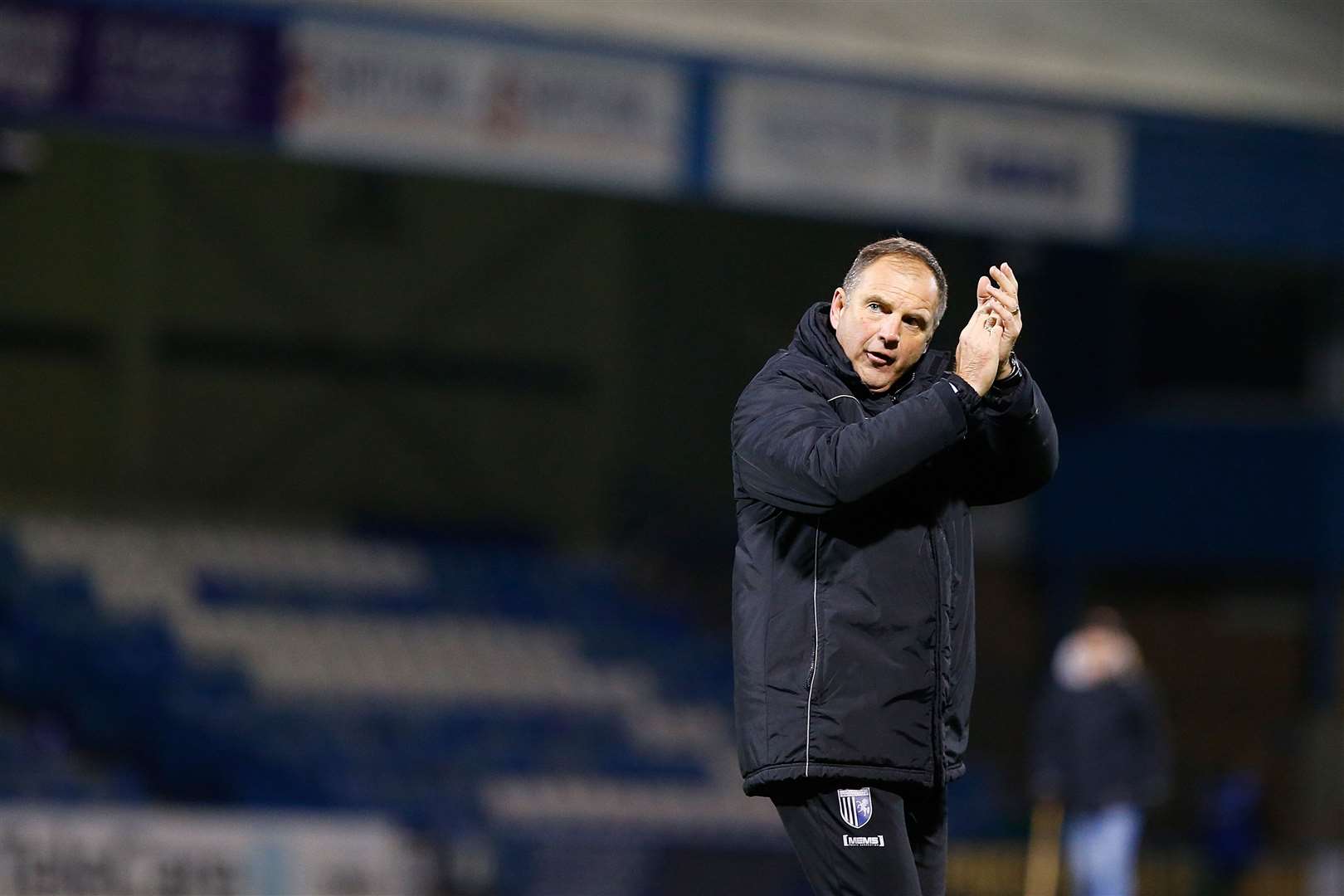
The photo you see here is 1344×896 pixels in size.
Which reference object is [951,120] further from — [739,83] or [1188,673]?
[1188,673]

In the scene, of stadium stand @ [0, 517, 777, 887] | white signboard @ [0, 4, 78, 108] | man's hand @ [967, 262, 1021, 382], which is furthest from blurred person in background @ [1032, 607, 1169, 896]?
man's hand @ [967, 262, 1021, 382]

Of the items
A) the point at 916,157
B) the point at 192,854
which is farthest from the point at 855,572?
the point at 916,157

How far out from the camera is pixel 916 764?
448 cm

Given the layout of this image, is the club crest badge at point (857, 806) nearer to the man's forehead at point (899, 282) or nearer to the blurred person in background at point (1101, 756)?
the man's forehead at point (899, 282)

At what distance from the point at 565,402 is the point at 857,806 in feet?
59.8

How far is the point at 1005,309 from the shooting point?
4508 mm

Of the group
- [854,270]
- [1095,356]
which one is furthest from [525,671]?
[854,270]

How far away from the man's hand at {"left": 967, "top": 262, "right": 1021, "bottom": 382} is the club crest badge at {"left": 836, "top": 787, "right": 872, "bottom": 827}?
90cm

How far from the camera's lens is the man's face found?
4.58 m

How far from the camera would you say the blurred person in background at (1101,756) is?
12.5 metres

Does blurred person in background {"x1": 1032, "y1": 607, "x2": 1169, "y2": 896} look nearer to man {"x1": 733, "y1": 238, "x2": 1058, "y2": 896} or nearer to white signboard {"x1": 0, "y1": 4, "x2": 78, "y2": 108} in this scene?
white signboard {"x1": 0, "y1": 4, "x2": 78, "y2": 108}

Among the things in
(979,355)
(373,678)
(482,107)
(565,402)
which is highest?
(482,107)

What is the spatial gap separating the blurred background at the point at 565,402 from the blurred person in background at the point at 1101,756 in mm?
2380

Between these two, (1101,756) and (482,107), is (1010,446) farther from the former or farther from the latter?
(482,107)
